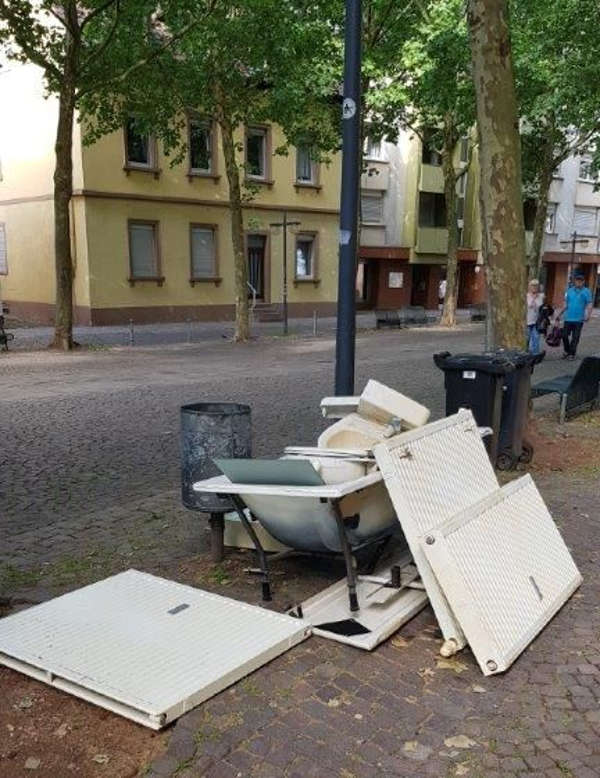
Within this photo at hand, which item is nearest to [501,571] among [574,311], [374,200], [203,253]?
[574,311]

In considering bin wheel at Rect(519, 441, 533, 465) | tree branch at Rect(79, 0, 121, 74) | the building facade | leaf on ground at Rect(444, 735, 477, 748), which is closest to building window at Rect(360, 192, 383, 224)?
the building facade

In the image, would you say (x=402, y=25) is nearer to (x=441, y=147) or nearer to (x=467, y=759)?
(x=441, y=147)

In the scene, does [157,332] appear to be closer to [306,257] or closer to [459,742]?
[306,257]

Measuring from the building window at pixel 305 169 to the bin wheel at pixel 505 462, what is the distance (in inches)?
946

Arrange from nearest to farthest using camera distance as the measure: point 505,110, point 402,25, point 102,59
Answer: point 505,110 → point 102,59 → point 402,25

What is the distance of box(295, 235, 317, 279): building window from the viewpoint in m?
29.7

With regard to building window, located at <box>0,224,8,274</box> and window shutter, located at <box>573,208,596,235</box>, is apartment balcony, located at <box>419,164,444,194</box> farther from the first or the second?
building window, located at <box>0,224,8,274</box>

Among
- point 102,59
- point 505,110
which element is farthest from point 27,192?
point 505,110

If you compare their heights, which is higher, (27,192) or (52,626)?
(27,192)

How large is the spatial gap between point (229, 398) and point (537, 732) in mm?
8480

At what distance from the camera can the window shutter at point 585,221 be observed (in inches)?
1700

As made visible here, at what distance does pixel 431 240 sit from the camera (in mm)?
34719

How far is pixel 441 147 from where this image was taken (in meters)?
27.5

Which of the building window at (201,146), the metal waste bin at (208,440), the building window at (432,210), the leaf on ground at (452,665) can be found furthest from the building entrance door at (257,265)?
the leaf on ground at (452,665)
